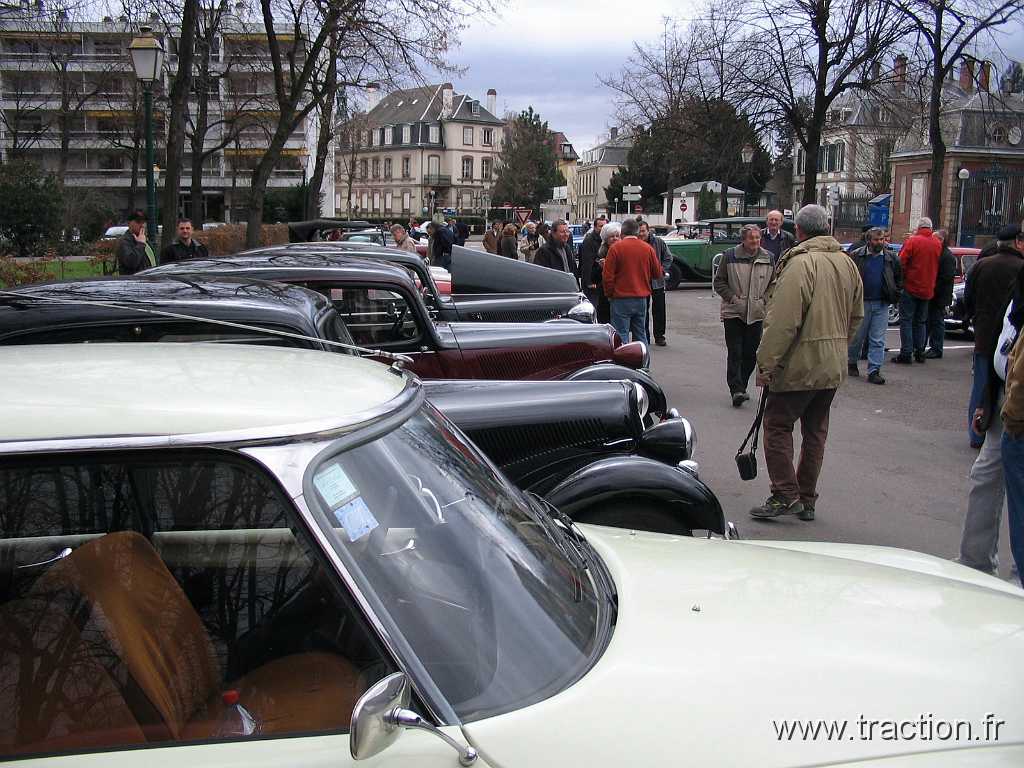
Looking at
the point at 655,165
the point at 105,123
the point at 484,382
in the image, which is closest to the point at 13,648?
the point at 484,382

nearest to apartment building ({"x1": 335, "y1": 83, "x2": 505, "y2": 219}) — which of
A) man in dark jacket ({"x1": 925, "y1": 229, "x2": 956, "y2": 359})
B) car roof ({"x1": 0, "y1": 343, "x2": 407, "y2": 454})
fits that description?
man in dark jacket ({"x1": 925, "y1": 229, "x2": 956, "y2": 359})

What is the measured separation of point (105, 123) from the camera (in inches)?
2344

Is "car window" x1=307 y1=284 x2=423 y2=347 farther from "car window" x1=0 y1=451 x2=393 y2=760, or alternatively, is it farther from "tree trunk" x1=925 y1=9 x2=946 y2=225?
"tree trunk" x1=925 y1=9 x2=946 y2=225

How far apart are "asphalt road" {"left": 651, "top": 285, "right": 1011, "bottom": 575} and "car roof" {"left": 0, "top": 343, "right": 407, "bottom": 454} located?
4.41 m

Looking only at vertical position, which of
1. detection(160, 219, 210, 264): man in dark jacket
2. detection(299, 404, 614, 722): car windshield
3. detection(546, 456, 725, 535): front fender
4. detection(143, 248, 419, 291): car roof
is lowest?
detection(546, 456, 725, 535): front fender

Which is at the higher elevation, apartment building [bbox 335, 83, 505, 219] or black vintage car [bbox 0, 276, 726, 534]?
apartment building [bbox 335, 83, 505, 219]

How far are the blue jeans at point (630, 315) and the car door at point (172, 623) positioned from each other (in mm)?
9949

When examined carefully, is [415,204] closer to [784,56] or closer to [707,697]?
[784,56]

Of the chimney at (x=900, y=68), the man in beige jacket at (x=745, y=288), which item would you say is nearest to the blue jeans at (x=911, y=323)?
the man in beige jacket at (x=745, y=288)

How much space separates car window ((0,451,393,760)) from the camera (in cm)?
195

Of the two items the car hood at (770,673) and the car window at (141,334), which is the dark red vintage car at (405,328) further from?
the car hood at (770,673)

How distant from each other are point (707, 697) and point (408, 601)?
65cm

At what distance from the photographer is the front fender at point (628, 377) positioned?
24.3 feet

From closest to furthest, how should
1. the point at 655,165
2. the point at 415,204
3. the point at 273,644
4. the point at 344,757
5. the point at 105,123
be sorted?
1. the point at 344,757
2. the point at 273,644
3. the point at 105,123
4. the point at 655,165
5. the point at 415,204
